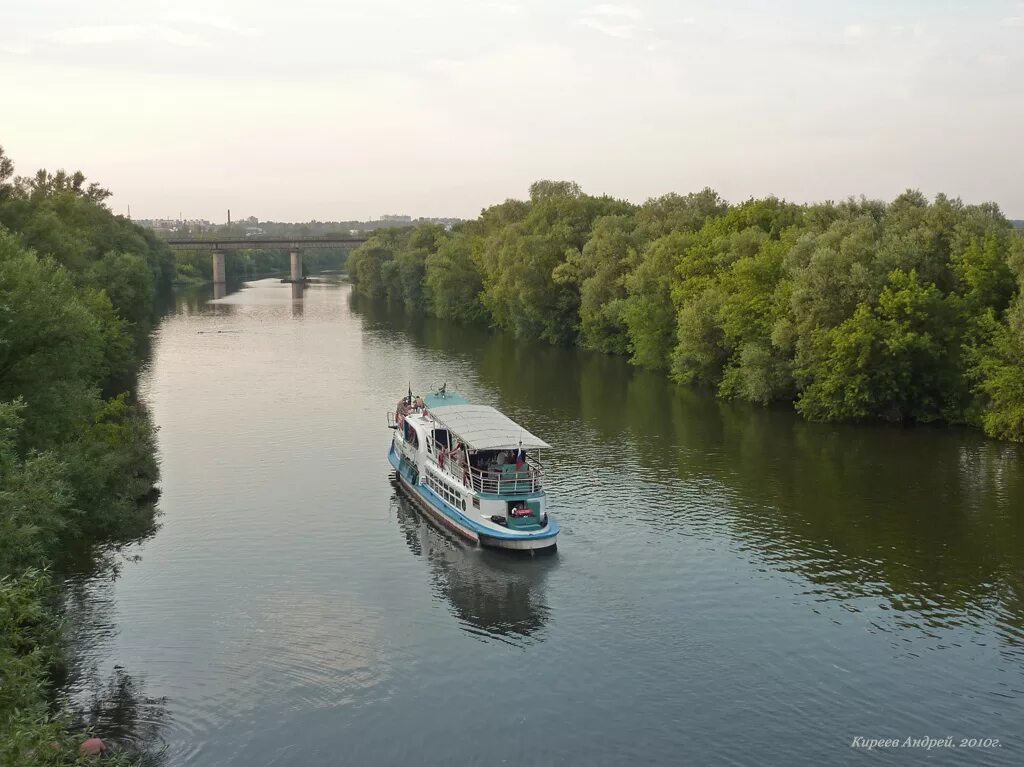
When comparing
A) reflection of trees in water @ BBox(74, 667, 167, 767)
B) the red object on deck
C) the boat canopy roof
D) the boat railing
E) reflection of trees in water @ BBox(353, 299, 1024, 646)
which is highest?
the boat canopy roof

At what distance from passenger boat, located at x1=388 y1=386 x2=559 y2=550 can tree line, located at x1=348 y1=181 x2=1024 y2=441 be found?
2780 centimetres

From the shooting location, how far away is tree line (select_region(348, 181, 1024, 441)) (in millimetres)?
62812

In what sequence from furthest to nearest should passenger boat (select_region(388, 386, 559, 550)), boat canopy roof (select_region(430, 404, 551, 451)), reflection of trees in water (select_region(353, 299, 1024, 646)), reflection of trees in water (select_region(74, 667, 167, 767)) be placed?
boat canopy roof (select_region(430, 404, 551, 451))
passenger boat (select_region(388, 386, 559, 550))
reflection of trees in water (select_region(353, 299, 1024, 646))
reflection of trees in water (select_region(74, 667, 167, 767))

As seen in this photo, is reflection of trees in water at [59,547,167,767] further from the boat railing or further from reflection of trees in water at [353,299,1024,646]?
reflection of trees in water at [353,299,1024,646]

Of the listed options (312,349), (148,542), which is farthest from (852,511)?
(312,349)

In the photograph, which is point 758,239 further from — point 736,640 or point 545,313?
point 736,640

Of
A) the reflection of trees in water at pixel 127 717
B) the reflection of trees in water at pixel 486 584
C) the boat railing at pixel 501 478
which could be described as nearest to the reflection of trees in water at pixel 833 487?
the boat railing at pixel 501 478

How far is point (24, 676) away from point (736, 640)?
21.4 metres

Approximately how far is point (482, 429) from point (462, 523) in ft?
15.8

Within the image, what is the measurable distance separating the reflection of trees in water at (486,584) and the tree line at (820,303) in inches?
1261

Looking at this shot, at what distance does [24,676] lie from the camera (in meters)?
19.8

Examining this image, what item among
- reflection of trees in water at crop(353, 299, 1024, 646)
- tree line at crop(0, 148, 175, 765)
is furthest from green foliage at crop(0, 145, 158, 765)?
reflection of trees in water at crop(353, 299, 1024, 646)

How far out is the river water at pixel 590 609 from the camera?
91.0ft

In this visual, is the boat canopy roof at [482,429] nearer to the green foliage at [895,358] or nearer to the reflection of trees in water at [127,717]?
the reflection of trees in water at [127,717]
